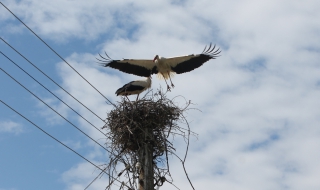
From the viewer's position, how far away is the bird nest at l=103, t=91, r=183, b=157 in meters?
7.88

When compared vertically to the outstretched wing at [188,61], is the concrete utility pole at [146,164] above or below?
below

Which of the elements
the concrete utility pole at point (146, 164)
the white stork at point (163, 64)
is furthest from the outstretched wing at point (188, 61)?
the concrete utility pole at point (146, 164)

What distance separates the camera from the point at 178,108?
877 cm

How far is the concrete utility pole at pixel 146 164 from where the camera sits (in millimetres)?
7156

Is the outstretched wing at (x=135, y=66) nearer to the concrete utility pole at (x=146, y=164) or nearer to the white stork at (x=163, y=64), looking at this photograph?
the white stork at (x=163, y=64)

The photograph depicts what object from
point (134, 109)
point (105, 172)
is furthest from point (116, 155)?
point (134, 109)

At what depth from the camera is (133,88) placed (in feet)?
36.8

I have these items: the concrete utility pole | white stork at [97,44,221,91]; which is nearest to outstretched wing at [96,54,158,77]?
white stork at [97,44,221,91]

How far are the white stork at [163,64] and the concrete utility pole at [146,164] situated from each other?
509 centimetres

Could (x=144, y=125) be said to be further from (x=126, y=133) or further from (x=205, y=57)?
(x=205, y=57)

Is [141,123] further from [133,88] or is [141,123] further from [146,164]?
[133,88]

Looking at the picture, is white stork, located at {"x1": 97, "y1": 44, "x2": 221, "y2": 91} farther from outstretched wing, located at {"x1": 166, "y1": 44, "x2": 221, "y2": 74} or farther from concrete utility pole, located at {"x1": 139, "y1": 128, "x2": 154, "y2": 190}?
concrete utility pole, located at {"x1": 139, "y1": 128, "x2": 154, "y2": 190}

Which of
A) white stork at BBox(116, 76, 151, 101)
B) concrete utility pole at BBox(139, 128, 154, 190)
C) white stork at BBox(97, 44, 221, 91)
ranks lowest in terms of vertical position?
concrete utility pole at BBox(139, 128, 154, 190)

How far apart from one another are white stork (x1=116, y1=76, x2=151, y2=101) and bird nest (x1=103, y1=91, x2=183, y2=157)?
A: 83.6 inches
